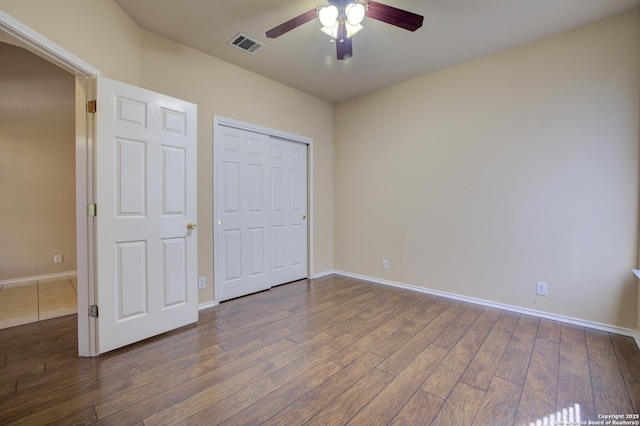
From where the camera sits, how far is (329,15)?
6.26 feet

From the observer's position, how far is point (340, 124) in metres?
4.40

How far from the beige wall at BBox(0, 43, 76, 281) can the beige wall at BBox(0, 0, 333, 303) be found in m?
2.81

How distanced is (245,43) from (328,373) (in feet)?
10.1

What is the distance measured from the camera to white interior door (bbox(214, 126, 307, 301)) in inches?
127

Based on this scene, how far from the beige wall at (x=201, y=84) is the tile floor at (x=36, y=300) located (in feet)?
5.03

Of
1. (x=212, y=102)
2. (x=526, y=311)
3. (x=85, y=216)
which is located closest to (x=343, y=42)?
(x=212, y=102)

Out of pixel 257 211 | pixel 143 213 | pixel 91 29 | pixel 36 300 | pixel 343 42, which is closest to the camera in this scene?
pixel 91 29

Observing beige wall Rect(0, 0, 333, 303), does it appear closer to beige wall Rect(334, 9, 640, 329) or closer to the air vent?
the air vent

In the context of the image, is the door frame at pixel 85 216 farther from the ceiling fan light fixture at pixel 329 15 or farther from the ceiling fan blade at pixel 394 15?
the ceiling fan blade at pixel 394 15

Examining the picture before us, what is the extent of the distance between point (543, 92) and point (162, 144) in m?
3.61

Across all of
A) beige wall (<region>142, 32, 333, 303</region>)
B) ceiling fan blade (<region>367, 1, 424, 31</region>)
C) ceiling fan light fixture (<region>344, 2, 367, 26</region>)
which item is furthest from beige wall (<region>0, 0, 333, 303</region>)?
ceiling fan blade (<region>367, 1, 424, 31</region>)

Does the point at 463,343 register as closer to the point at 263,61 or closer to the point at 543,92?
the point at 543,92

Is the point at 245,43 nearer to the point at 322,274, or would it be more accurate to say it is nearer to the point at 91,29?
the point at 91,29

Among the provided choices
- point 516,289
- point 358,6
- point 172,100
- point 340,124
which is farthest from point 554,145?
point 172,100
